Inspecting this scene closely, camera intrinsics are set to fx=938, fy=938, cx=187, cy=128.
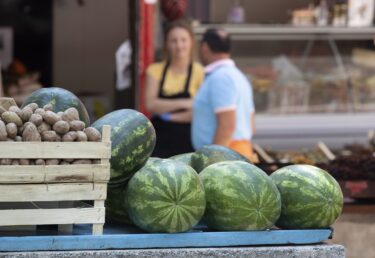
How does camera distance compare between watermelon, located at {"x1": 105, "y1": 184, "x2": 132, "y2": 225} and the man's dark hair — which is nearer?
watermelon, located at {"x1": 105, "y1": 184, "x2": 132, "y2": 225}

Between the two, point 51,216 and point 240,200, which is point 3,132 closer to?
point 51,216

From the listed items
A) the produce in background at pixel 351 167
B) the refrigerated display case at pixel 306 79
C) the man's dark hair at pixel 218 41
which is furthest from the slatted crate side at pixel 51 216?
the refrigerated display case at pixel 306 79

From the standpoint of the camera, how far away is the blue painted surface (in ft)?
11.3

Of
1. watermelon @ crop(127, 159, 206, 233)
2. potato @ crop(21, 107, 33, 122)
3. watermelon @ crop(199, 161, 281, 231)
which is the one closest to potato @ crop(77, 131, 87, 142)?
potato @ crop(21, 107, 33, 122)

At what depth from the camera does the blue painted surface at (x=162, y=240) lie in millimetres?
3459

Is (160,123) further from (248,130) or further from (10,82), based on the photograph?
(10,82)

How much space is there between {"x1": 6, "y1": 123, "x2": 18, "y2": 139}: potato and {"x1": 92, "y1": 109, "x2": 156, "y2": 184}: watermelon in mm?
438

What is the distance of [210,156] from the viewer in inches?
168

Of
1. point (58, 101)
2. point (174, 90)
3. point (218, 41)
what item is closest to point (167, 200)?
point (58, 101)

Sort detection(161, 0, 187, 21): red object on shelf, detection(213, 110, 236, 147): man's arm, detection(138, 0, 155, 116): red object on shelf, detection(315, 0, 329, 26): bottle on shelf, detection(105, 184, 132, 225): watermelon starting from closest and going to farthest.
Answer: detection(105, 184, 132, 225): watermelon → detection(213, 110, 236, 147): man's arm → detection(138, 0, 155, 116): red object on shelf → detection(161, 0, 187, 21): red object on shelf → detection(315, 0, 329, 26): bottle on shelf

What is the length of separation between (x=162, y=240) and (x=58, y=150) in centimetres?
53

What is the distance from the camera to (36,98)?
4031mm

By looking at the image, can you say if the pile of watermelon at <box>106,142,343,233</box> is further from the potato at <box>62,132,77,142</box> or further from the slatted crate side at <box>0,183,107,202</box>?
the potato at <box>62,132,77,142</box>

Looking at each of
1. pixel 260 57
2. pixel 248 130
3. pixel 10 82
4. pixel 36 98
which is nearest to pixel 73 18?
pixel 10 82
